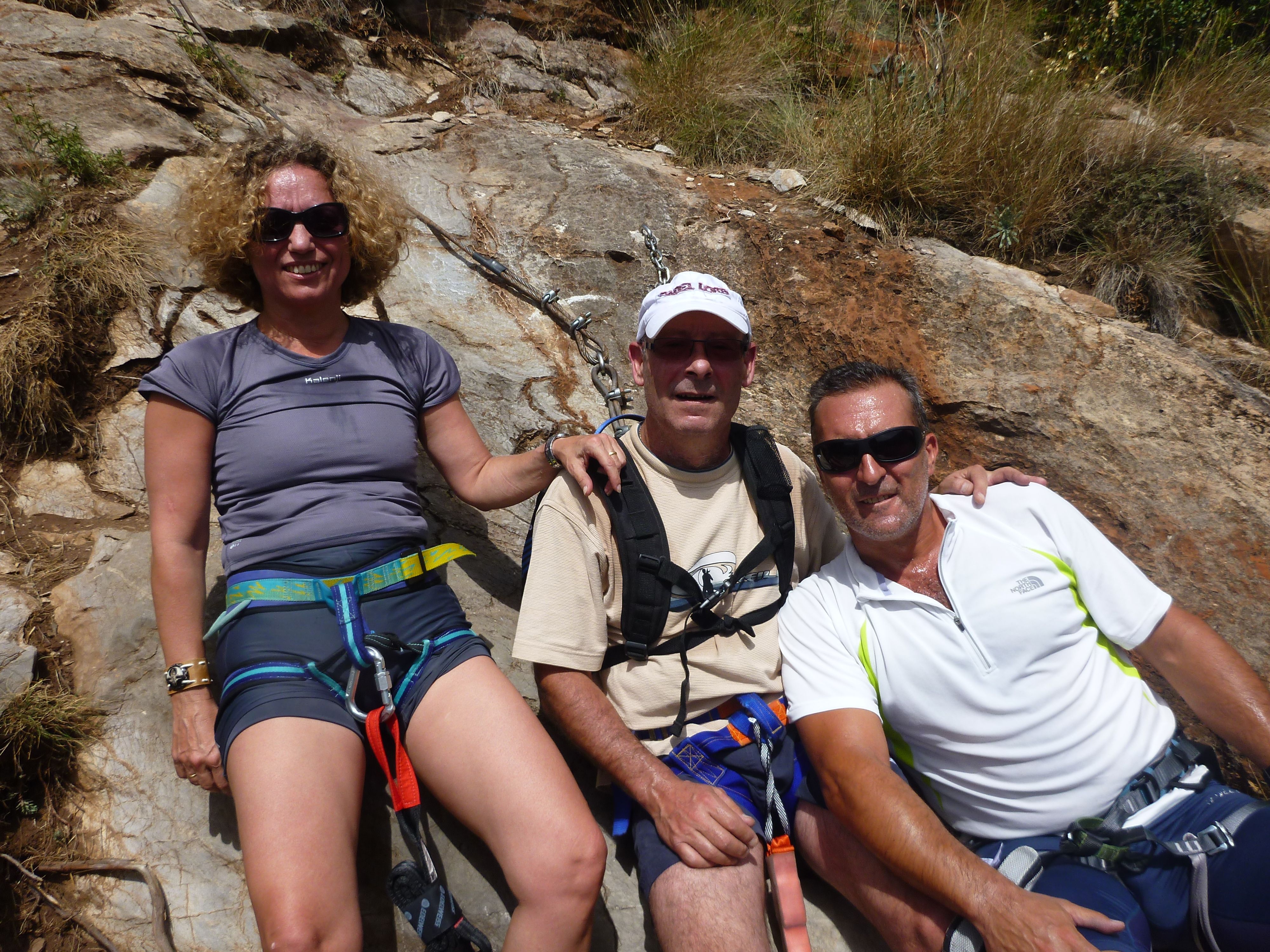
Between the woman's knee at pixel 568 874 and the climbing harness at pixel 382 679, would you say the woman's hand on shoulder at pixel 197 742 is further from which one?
the woman's knee at pixel 568 874

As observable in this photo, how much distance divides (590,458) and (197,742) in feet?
4.78

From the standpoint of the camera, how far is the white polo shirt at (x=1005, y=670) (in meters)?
2.25

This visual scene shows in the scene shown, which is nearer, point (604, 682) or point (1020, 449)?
point (604, 682)

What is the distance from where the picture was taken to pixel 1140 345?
410 cm

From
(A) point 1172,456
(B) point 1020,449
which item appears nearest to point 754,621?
(B) point 1020,449

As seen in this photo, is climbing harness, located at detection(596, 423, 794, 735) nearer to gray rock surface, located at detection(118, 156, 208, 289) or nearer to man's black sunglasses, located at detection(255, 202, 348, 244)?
man's black sunglasses, located at detection(255, 202, 348, 244)

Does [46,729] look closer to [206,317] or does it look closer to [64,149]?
[206,317]

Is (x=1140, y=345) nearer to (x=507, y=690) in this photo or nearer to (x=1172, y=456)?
(x=1172, y=456)

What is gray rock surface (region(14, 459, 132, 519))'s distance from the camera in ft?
10.7

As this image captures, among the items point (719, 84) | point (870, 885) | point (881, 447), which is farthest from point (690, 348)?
point (719, 84)

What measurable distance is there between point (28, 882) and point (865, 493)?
2863mm

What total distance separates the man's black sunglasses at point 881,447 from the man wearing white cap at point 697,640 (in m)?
0.29

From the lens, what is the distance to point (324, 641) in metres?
2.40

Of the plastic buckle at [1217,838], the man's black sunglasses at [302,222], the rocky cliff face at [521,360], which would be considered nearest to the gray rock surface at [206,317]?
the rocky cliff face at [521,360]
